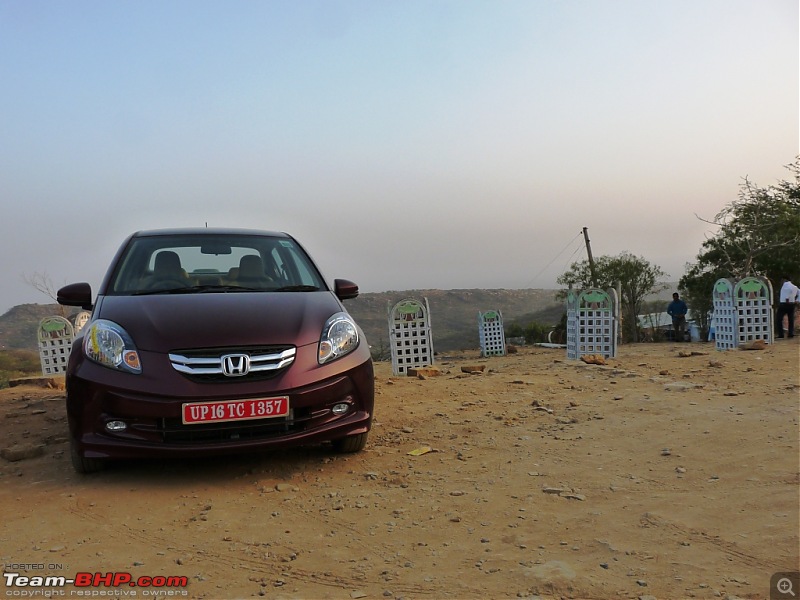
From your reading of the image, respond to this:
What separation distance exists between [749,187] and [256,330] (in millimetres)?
21740

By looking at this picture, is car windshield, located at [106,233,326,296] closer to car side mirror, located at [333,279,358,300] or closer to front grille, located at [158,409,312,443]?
car side mirror, located at [333,279,358,300]

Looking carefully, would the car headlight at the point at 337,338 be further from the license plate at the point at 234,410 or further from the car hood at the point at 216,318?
the license plate at the point at 234,410

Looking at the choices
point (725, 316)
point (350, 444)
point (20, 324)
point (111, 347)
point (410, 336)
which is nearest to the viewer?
point (111, 347)

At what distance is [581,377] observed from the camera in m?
7.78

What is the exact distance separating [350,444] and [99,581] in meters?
1.99

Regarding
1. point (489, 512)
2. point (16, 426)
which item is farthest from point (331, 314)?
point (16, 426)

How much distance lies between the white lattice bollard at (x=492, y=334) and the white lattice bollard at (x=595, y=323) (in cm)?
1039

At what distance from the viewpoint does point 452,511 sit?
10.8 ft

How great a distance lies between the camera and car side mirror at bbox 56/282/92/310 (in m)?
4.47

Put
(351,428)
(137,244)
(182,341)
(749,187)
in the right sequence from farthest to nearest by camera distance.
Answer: (749,187) → (137,244) → (351,428) → (182,341)

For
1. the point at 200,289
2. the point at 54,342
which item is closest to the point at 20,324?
the point at 54,342

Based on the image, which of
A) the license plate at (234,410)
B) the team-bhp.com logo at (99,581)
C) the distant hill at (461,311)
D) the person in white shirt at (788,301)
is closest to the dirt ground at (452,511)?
the team-bhp.com logo at (99,581)

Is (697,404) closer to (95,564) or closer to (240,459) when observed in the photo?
(240,459)

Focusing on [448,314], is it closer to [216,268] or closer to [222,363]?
[216,268]
